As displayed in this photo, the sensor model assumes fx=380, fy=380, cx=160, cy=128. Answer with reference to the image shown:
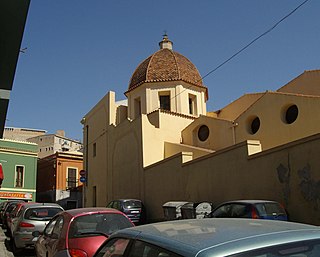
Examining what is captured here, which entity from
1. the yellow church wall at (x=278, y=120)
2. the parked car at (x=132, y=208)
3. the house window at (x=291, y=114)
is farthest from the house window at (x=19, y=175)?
the house window at (x=291, y=114)

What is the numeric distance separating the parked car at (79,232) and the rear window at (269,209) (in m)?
4.40

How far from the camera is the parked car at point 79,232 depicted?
6219mm

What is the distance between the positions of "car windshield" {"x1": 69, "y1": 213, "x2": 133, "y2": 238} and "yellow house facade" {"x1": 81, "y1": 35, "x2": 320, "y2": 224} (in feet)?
20.3

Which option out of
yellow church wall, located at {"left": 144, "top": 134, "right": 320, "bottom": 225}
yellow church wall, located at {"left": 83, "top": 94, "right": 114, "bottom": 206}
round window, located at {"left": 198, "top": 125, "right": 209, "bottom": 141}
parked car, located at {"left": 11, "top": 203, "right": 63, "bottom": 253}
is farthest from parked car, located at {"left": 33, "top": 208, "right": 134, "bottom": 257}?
yellow church wall, located at {"left": 83, "top": 94, "right": 114, "bottom": 206}

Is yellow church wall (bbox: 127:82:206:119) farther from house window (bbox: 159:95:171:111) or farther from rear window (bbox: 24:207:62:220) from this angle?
rear window (bbox: 24:207:62:220)

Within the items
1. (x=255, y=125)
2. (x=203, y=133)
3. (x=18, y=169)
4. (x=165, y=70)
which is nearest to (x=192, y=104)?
(x=165, y=70)

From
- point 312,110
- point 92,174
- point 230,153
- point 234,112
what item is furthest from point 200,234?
point 92,174

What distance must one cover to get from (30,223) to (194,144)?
15.1 meters

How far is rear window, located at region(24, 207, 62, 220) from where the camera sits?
39.0 feet

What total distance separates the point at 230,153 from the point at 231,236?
40.9ft

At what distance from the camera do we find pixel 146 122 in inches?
903

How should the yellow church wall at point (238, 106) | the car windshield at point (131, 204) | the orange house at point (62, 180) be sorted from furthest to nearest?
the orange house at point (62, 180)
the yellow church wall at point (238, 106)
the car windshield at point (131, 204)

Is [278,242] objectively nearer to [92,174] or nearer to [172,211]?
[172,211]

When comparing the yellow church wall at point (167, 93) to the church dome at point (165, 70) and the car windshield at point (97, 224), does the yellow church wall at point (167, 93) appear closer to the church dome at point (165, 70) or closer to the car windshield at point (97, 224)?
the church dome at point (165, 70)
